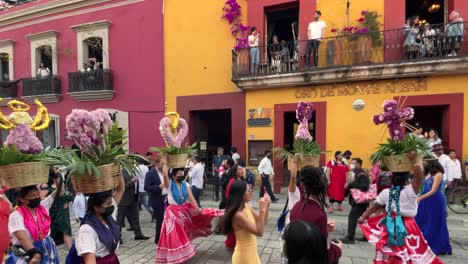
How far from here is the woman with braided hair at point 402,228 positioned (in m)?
3.99

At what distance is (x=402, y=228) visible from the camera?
403 cm

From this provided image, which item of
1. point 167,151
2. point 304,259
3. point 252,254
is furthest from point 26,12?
point 304,259

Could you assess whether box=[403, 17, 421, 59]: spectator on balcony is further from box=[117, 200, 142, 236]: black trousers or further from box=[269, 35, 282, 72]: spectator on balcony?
box=[117, 200, 142, 236]: black trousers

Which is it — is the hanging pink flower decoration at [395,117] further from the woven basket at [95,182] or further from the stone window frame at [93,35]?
the stone window frame at [93,35]

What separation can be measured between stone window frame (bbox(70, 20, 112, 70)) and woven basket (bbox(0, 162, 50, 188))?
12.2m

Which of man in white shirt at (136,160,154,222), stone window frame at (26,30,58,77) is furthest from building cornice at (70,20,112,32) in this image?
man in white shirt at (136,160,154,222)

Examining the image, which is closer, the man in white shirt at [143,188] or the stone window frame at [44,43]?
the man in white shirt at [143,188]

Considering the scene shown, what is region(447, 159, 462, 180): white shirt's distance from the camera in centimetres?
871

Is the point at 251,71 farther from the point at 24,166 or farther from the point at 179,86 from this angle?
the point at 24,166

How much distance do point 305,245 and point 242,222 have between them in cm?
143

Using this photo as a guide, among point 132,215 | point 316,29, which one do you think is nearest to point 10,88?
point 132,215

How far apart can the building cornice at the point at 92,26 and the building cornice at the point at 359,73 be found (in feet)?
22.2

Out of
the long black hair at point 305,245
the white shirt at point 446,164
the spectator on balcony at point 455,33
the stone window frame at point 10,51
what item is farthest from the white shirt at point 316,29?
the stone window frame at point 10,51

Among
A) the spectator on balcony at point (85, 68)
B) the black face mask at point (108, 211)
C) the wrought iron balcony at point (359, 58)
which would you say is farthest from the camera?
the spectator on balcony at point (85, 68)
